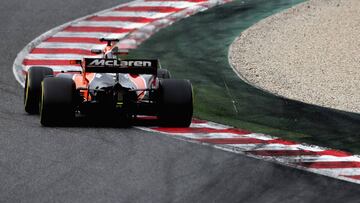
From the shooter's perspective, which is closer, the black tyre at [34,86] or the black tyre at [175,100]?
the black tyre at [175,100]

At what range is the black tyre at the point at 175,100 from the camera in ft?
75.5

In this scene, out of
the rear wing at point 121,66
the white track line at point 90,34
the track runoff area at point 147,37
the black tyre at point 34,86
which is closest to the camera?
the track runoff area at point 147,37

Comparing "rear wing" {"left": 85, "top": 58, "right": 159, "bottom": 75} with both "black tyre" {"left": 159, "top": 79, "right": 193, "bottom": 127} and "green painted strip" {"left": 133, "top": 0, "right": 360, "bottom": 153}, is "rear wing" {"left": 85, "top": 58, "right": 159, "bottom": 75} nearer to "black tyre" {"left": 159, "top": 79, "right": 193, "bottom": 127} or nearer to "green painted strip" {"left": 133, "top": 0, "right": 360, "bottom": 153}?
"black tyre" {"left": 159, "top": 79, "right": 193, "bottom": 127}

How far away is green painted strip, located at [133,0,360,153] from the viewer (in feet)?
78.9

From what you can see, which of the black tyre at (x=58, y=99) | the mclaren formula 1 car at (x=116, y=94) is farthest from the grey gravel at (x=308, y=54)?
the black tyre at (x=58, y=99)

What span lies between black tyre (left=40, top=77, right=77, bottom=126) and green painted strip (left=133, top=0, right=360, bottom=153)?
3329 mm

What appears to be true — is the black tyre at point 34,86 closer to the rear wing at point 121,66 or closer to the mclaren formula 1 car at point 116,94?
the mclaren formula 1 car at point 116,94

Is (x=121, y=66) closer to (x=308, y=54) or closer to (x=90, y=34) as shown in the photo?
(x=308, y=54)

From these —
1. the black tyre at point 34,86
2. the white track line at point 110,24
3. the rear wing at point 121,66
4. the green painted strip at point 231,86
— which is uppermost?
the rear wing at point 121,66

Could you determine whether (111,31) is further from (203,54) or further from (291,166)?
(291,166)

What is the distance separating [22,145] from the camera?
21.6 m

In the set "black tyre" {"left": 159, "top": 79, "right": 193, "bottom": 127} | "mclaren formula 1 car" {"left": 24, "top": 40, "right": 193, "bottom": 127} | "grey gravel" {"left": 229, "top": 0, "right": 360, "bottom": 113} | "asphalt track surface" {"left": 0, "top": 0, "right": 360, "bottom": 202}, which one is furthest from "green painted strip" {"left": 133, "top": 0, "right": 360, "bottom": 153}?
"asphalt track surface" {"left": 0, "top": 0, "right": 360, "bottom": 202}

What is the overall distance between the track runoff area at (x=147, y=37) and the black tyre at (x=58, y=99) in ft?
5.25

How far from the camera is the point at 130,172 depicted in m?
20.1
